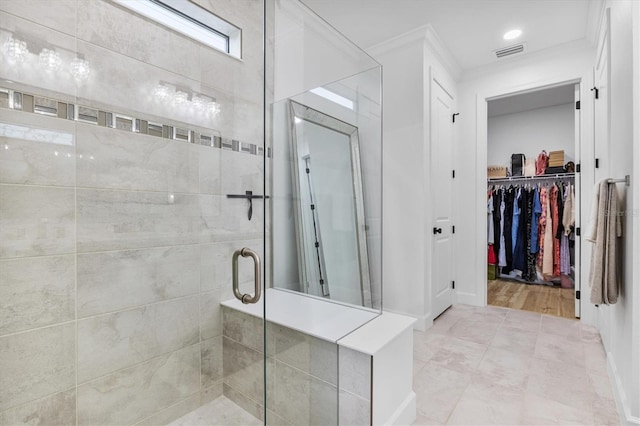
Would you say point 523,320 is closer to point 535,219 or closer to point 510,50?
point 535,219

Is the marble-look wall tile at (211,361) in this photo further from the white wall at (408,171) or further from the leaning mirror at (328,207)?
the white wall at (408,171)

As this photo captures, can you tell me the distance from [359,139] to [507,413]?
1.80 m

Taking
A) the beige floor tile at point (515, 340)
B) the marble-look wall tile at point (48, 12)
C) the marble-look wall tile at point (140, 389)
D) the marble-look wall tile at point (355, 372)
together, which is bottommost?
the beige floor tile at point (515, 340)

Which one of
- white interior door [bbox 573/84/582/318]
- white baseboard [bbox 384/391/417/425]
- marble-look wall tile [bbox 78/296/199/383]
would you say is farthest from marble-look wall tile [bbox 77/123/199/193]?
white interior door [bbox 573/84/582/318]

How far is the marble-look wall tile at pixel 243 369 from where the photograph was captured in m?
1.70

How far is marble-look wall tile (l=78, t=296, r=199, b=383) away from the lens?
1.44 m

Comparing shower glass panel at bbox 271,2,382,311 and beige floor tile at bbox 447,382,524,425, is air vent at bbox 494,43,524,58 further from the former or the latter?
beige floor tile at bbox 447,382,524,425

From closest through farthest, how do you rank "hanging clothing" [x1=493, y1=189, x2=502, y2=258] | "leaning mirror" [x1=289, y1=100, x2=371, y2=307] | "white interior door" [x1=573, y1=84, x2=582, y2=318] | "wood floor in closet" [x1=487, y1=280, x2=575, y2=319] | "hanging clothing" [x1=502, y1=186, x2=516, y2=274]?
"leaning mirror" [x1=289, y1=100, x2=371, y2=307] → "white interior door" [x1=573, y1=84, x2=582, y2=318] → "wood floor in closet" [x1=487, y1=280, x2=575, y2=319] → "hanging clothing" [x1=502, y1=186, x2=516, y2=274] → "hanging clothing" [x1=493, y1=189, x2=502, y2=258]

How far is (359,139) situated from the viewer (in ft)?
6.63

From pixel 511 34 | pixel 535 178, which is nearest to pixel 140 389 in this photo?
pixel 511 34

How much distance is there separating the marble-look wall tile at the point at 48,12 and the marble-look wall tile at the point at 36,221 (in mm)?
691

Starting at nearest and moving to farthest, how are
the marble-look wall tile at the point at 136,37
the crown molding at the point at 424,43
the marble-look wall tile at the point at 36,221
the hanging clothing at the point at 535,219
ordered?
the marble-look wall tile at the point at 36,221
the marble-look wall tile at the point at 136,37
the crown molding at the point at 424,43
the hanging clothing at the point at 535,219

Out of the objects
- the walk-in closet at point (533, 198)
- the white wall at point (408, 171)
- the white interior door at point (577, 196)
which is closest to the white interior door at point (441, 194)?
the white wall at point (408, 171)

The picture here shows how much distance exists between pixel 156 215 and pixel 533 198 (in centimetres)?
475
